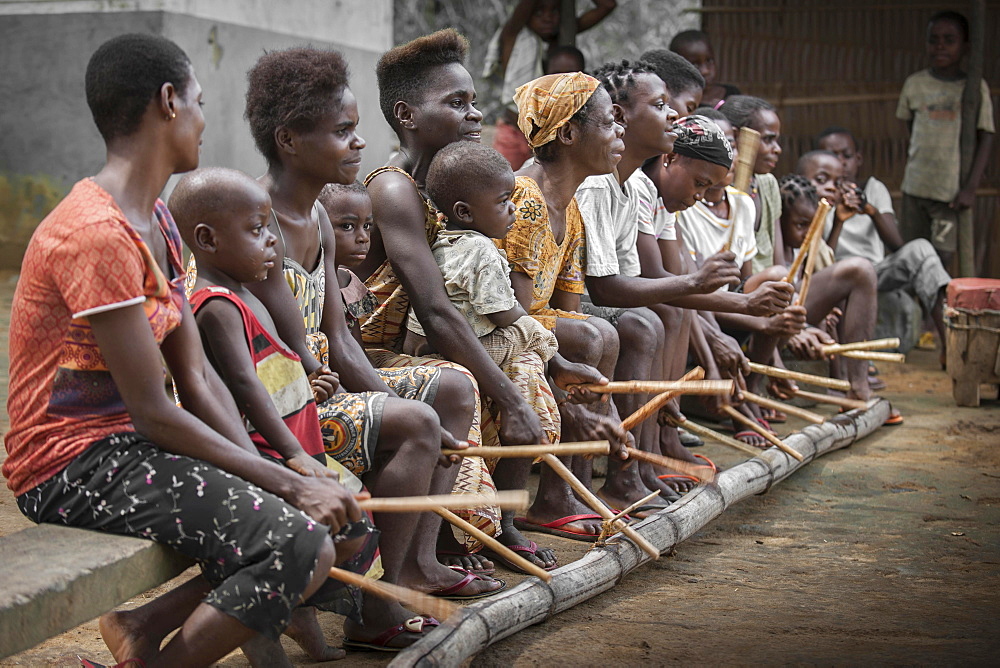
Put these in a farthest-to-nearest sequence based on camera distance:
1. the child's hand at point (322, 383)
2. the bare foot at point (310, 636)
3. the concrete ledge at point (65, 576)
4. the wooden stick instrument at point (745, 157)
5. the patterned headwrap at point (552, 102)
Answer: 1. the wooden stick instrument at point (745, 157)
2. the patterned headwrap at point (552, 102)
3. the child's hand at point (322, 383)
4. the bare foot at point (310, 636)
5. the concrete ledge at point (65, 576)

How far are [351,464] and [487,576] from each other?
0.67m

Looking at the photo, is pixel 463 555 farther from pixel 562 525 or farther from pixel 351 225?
pixel 351 225

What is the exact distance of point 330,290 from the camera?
10.5 feet

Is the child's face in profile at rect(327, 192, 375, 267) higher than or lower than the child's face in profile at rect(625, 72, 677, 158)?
lower

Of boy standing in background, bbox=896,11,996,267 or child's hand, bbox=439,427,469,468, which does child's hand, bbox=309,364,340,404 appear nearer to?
child's hand, bbox=439,427,469,468

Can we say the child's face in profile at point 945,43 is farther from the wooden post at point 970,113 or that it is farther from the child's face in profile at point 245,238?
the child's face in profile at point 245,238

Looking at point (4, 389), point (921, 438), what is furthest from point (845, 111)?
point (4, 389)

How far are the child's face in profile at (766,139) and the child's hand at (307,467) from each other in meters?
4.40

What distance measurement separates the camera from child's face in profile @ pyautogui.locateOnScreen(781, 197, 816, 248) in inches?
259

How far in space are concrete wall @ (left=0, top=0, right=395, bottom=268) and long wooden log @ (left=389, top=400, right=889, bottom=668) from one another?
4.32m

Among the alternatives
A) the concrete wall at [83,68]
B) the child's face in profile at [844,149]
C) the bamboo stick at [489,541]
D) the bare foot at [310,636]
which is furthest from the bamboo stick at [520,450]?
the child's face in profile at [844,149]

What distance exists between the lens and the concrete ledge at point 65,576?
202cm

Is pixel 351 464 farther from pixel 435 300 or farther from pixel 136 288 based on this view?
pixel 136 288

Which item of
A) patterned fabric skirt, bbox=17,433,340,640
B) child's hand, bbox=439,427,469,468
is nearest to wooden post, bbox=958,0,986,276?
child's hand, bbox=439,427,469,468
